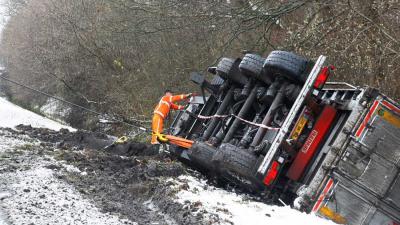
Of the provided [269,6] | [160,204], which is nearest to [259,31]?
[269,6]

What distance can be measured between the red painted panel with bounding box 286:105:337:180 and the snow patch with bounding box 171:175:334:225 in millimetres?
621

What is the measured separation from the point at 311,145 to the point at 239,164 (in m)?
0.87

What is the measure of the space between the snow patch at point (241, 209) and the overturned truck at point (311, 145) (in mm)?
233

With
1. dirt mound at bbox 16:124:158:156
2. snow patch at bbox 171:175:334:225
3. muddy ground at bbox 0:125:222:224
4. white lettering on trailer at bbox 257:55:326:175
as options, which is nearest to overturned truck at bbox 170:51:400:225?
white lettering on trailer at bbox 257:55:326:175

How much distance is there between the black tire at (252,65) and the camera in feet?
22.0

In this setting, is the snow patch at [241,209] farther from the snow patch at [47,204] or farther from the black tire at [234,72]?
the black tire at [234,72]

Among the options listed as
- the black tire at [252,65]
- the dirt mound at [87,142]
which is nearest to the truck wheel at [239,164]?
the black tire at [252,65]

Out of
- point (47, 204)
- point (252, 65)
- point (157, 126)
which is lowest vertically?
point (47, 204)

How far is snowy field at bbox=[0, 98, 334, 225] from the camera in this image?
4133 mm

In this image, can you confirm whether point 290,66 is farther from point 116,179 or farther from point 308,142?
point 116,179

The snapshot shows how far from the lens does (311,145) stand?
19.0 feet

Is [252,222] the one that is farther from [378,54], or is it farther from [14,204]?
[378,54]

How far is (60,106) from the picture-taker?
18.8m

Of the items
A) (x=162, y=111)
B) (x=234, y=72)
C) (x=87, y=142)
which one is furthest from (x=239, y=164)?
(x=87, y=142)
